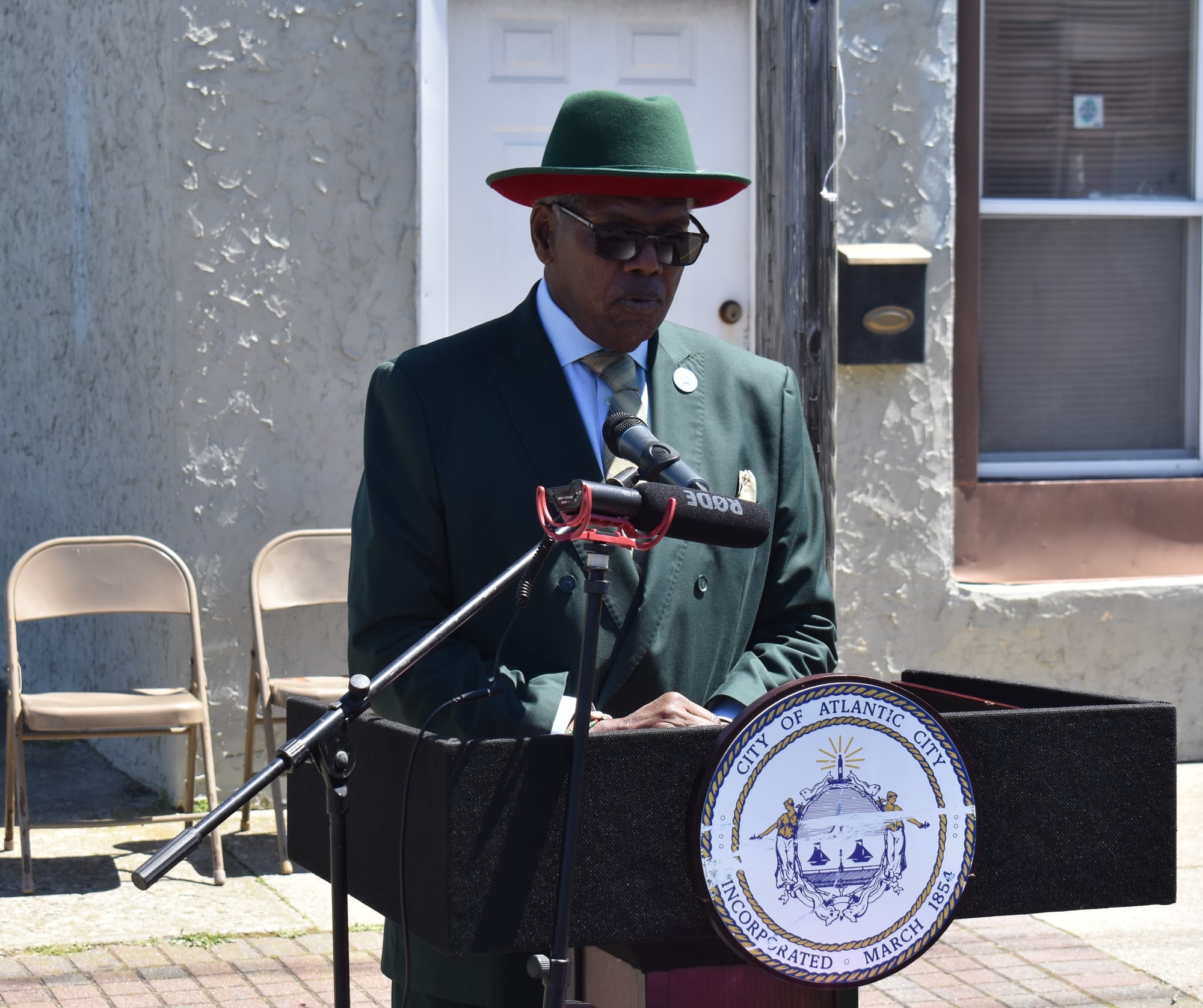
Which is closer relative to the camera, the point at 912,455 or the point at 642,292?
the point at 642,292

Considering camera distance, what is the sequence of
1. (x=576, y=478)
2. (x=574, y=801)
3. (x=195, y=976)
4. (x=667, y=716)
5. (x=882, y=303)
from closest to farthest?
(x=574, y=801) < (x=667, y=716) < (x=576, y=478) < (x=195, y=976) < (x=882, y=303)

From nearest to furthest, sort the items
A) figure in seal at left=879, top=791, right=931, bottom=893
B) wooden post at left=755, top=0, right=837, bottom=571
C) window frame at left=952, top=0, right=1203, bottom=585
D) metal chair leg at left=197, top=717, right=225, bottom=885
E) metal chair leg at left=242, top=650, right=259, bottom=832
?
1. figure in seal at left=879, top=791, right=931, bottom=893
2. wooden post at left=755, top=0, right=837, bottom=571
3. metal chair leg at left=197, top=717, right=225, bottom=885
4. metal chair leg at left=242, top=650, right=259, bottom=832
5. window frame at left=952, top=0, right=1203, bottom=585

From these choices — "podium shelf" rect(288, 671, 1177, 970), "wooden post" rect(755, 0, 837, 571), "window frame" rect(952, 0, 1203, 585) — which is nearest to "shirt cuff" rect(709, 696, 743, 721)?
"podium shelf" rect(288, 671, 1177, 970)

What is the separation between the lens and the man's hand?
228cm

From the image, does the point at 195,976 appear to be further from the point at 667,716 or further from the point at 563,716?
the point at 667,716

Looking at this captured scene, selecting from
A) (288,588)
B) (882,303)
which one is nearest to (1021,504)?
(882,303)

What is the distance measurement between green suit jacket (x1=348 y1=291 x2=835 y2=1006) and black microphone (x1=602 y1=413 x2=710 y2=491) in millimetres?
426

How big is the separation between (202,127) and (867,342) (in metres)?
2.55

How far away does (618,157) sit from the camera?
2.61 m

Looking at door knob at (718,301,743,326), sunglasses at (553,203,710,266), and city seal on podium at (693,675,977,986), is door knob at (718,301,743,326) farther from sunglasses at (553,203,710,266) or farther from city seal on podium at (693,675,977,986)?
city seal on podium at (693,675,977,986)

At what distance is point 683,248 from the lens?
102 inches

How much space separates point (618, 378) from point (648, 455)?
0.68 metres

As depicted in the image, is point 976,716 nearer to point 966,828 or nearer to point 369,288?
point 966,828

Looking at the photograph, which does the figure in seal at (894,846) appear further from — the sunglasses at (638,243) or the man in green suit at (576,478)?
the sunglasses at (638,243)
